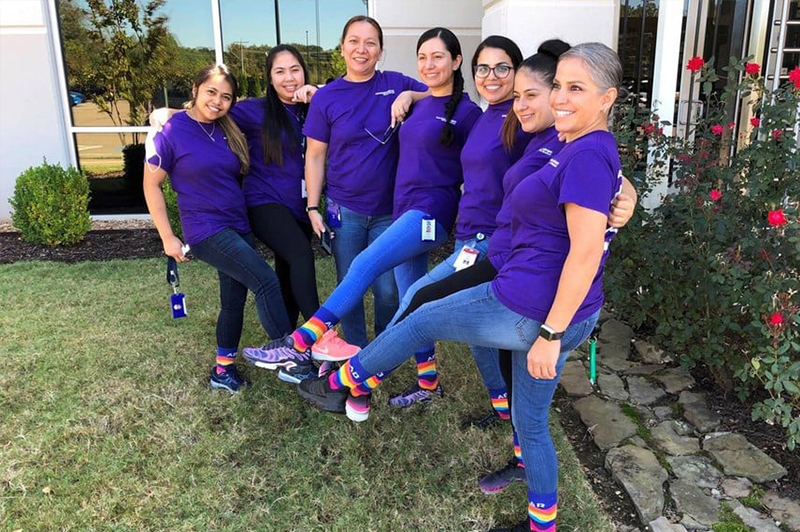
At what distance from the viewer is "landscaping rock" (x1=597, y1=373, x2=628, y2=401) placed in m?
3.45

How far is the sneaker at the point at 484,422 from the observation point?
3073mm

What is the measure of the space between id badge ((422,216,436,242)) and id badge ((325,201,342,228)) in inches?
22.0

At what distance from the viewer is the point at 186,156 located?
297cm

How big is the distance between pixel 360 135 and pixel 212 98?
75 cm

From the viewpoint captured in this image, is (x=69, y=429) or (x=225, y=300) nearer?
(x=69, y=429)

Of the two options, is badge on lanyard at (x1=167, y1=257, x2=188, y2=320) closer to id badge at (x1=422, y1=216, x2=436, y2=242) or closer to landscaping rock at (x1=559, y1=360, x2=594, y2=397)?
id badge at (x1=422, y1=216, x2=436, y2=242)

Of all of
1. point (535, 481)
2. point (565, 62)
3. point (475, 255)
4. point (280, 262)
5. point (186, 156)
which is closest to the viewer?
point (565, 62)

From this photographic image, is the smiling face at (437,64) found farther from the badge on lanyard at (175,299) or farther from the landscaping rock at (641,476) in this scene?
the landscaping rock at (641,476)

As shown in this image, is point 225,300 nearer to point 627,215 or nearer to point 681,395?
point 627,215

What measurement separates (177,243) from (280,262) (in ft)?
1.74

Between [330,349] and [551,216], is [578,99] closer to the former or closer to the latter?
[551,216]

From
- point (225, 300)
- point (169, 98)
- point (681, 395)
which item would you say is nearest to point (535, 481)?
point (681, 395)

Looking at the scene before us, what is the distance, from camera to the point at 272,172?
315 centimetres

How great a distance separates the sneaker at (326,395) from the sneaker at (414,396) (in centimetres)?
74
